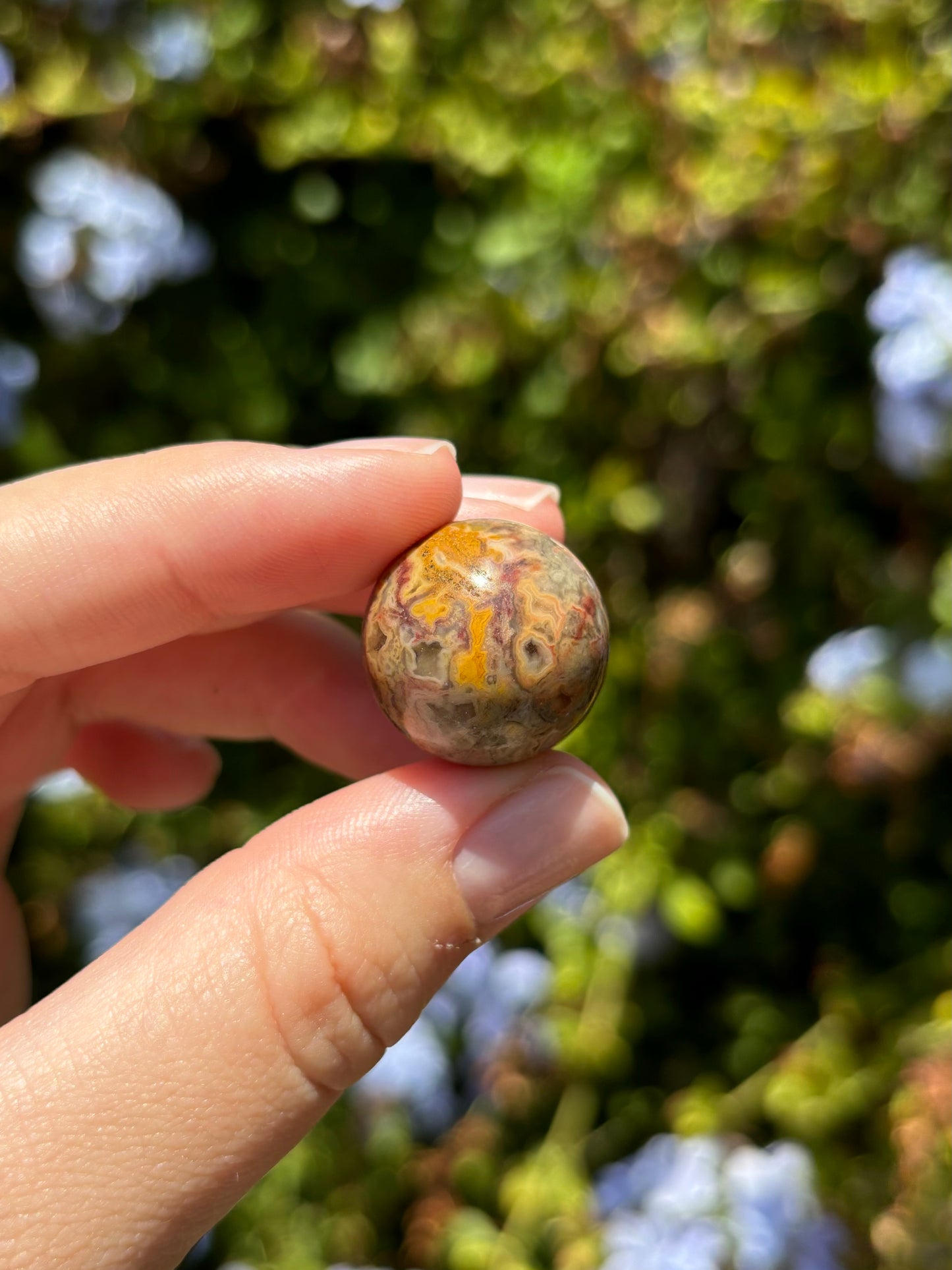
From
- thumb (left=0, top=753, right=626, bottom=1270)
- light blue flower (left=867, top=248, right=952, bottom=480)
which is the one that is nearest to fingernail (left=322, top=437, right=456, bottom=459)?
thumb (left=0, top=753, right=626, bottom=1270)

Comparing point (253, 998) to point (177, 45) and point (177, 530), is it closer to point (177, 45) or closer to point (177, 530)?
point (177, 530)

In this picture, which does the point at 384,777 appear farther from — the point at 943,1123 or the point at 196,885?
the point at 943,1123

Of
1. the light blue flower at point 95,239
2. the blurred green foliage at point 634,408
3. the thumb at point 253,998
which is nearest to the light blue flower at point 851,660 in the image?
the blurred green foliage at point 634,408

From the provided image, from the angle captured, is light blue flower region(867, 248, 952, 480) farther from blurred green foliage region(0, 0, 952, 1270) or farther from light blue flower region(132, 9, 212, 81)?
light blue flower region(132, 9, 212, 81)

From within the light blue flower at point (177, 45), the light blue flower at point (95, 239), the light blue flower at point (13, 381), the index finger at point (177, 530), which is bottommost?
the light blue flower at point (13, 381)

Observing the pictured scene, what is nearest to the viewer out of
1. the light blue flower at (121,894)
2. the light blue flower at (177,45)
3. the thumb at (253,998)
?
the thumb at (253,998)

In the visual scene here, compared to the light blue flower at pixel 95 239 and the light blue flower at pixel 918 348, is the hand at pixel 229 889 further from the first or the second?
the light blue flower at pixel 95 239

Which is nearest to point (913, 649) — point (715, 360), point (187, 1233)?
point (715, 360)
